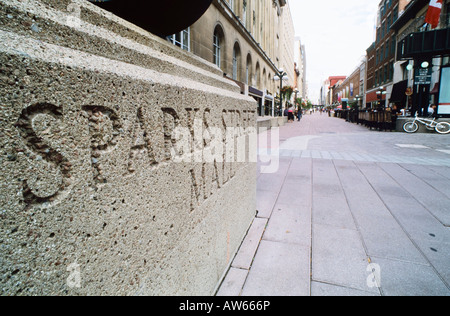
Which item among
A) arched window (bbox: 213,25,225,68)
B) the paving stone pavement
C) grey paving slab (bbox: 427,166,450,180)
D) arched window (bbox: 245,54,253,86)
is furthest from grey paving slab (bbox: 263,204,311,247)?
arched window (bbox: 245,54,253,86)

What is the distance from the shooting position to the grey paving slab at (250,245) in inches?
90.3

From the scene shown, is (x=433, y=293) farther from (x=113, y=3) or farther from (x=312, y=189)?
(x=113, y=3)

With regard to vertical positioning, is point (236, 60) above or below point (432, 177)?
above

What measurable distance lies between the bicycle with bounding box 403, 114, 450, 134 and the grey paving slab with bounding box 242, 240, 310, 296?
15.3 metres

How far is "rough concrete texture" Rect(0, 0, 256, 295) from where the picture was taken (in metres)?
0.69

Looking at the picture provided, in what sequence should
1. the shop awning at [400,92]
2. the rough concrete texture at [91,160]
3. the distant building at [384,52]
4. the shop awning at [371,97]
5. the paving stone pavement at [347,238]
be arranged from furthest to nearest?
the shop awning at [371,97]
the distant building at [384,52]
the shop awning at [400,92]
the paving stone pavement at [347,238]
the rough concrete texture at [91,160]

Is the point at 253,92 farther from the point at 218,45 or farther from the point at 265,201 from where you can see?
the point at 265,201

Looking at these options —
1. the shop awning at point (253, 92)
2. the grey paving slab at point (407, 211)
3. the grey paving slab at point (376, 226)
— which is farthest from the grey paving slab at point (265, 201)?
the shop awning at point (253, 92)

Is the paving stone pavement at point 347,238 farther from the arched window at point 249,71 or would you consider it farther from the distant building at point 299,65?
the distant building at point 299,65

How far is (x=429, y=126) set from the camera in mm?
13758

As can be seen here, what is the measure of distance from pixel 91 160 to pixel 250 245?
207 cm

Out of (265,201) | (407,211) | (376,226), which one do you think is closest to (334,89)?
(407,211)
